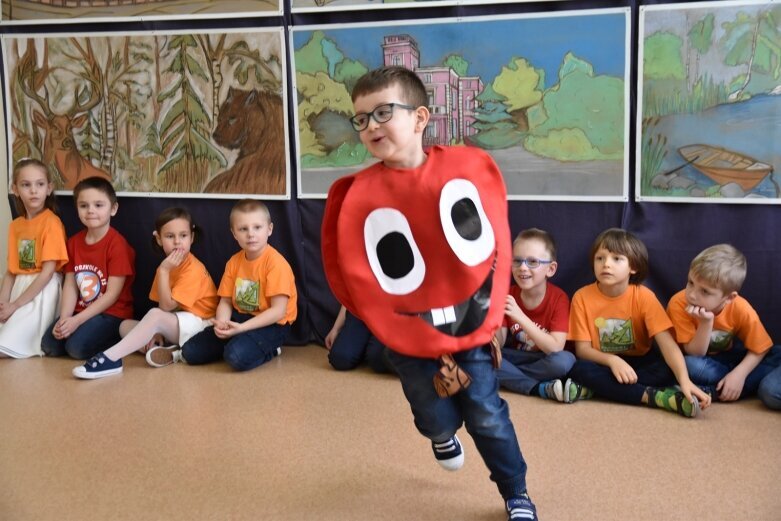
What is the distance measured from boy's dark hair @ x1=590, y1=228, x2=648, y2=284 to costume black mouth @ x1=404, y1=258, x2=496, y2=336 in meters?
1.49

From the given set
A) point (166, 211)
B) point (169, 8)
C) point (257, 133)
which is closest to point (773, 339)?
point (257, 133)

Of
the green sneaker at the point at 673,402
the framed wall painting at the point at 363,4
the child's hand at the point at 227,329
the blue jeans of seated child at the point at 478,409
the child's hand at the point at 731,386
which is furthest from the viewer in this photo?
the child's hand at the point at 227,329

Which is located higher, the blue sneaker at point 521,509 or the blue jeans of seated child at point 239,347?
the blue jeans of seated child at point 239,347

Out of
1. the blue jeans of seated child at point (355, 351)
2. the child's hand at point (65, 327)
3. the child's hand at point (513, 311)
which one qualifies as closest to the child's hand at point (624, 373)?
the child's hand at point (513, 311)

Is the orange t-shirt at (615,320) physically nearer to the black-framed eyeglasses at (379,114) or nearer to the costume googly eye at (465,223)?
the costume googly eye at (465,223)

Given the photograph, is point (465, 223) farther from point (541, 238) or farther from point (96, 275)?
point (96, 275)

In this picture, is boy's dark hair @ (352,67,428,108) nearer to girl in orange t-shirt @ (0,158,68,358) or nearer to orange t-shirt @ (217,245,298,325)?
orange t-shirt @ (217,245,298,325)

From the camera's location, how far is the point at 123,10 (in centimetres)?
455

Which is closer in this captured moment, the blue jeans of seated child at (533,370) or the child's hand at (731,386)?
the child's hand at (731,386)

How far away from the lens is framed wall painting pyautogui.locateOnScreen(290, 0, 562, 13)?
3945 mm

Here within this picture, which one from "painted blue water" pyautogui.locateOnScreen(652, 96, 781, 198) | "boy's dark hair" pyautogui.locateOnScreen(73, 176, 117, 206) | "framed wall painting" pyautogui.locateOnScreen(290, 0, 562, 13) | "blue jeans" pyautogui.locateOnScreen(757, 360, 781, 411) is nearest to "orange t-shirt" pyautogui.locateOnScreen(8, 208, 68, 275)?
"boy's dark hair" pyautogui.locateOnScreen(73, 176, 117, 206)

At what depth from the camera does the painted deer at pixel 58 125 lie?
15.5 feet

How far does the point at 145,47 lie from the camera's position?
4547 millimetres

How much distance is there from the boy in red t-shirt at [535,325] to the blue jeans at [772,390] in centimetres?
78
